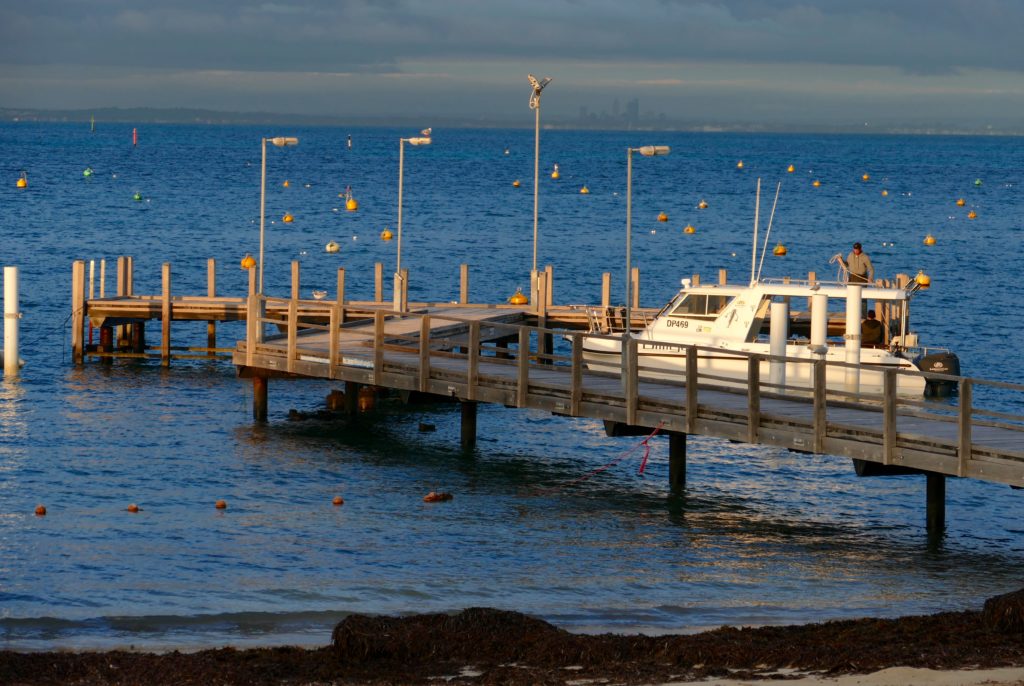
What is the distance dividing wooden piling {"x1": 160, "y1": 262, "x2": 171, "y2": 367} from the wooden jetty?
422cm

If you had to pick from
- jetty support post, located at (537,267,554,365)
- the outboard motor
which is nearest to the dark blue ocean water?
the outboard motor

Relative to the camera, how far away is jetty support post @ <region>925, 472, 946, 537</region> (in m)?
21.7

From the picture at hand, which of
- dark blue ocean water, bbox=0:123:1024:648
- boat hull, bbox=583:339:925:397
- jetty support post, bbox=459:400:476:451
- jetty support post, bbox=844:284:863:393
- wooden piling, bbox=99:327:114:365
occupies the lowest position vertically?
dark blue ocean water, bbox=0:123:1024:648

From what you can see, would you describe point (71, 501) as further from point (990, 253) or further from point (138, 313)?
point (990, 253)

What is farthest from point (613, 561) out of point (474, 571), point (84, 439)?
point (84, 439)

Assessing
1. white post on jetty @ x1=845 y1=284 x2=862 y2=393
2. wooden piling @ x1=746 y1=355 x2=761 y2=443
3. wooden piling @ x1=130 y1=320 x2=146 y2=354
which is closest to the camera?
wooden piling @ x1=746 y1=355 x2=761 y2=443

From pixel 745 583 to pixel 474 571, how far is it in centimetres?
346

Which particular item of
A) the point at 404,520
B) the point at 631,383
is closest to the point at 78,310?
the point at 404,520

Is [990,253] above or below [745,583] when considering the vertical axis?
above

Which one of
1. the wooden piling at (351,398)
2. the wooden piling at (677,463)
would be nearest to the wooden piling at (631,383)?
the wooden piling at (677,463)

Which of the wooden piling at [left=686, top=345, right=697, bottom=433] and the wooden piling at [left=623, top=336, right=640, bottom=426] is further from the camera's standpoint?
the wooden piling at [left=623, top=336, right=640, bottom=426]

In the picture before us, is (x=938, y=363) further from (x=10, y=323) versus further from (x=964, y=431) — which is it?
(x=10, y=323)

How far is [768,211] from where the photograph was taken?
99812 mm

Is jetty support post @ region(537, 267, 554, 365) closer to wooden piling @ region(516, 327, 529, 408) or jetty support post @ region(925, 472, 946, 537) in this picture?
wooden piling @ region(516, 327, 529, 408)
